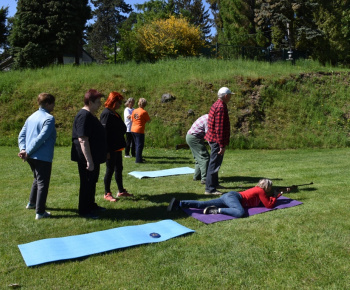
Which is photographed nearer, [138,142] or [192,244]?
[192,244]

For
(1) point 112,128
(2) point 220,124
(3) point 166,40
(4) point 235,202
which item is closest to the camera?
(4) point 235,202

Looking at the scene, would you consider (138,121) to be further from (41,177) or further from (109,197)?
(41,177)

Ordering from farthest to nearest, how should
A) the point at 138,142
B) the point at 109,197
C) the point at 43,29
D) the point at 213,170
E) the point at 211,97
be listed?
the point at 43,29, the point at 211,97, the point at 138,142, the point at 213,170, the point at 109,197

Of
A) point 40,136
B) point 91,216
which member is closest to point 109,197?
point 91,216

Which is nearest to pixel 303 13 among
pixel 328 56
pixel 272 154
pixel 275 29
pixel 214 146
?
pixel 275 29

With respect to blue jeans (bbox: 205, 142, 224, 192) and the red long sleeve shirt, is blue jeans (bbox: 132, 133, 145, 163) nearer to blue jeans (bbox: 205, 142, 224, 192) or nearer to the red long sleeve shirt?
blue jeans (bbox: 205, 142, 224, 192)

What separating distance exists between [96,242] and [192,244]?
1158mm

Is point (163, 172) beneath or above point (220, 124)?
beneath

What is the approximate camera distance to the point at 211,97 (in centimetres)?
1582

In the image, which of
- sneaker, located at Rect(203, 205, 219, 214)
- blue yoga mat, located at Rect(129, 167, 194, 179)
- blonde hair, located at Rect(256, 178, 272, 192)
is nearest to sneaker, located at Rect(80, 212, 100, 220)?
sneaker, located at Rect(203, 205, 219, 214)

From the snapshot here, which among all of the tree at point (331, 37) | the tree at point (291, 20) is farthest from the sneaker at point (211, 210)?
the tree at point (291, 20)

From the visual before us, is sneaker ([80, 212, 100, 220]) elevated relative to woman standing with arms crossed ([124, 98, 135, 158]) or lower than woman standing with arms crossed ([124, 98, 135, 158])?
lower

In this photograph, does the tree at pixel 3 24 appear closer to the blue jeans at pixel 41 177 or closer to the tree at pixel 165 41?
the tree at pixel 165 41

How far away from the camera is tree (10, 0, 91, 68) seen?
83.9 ft
